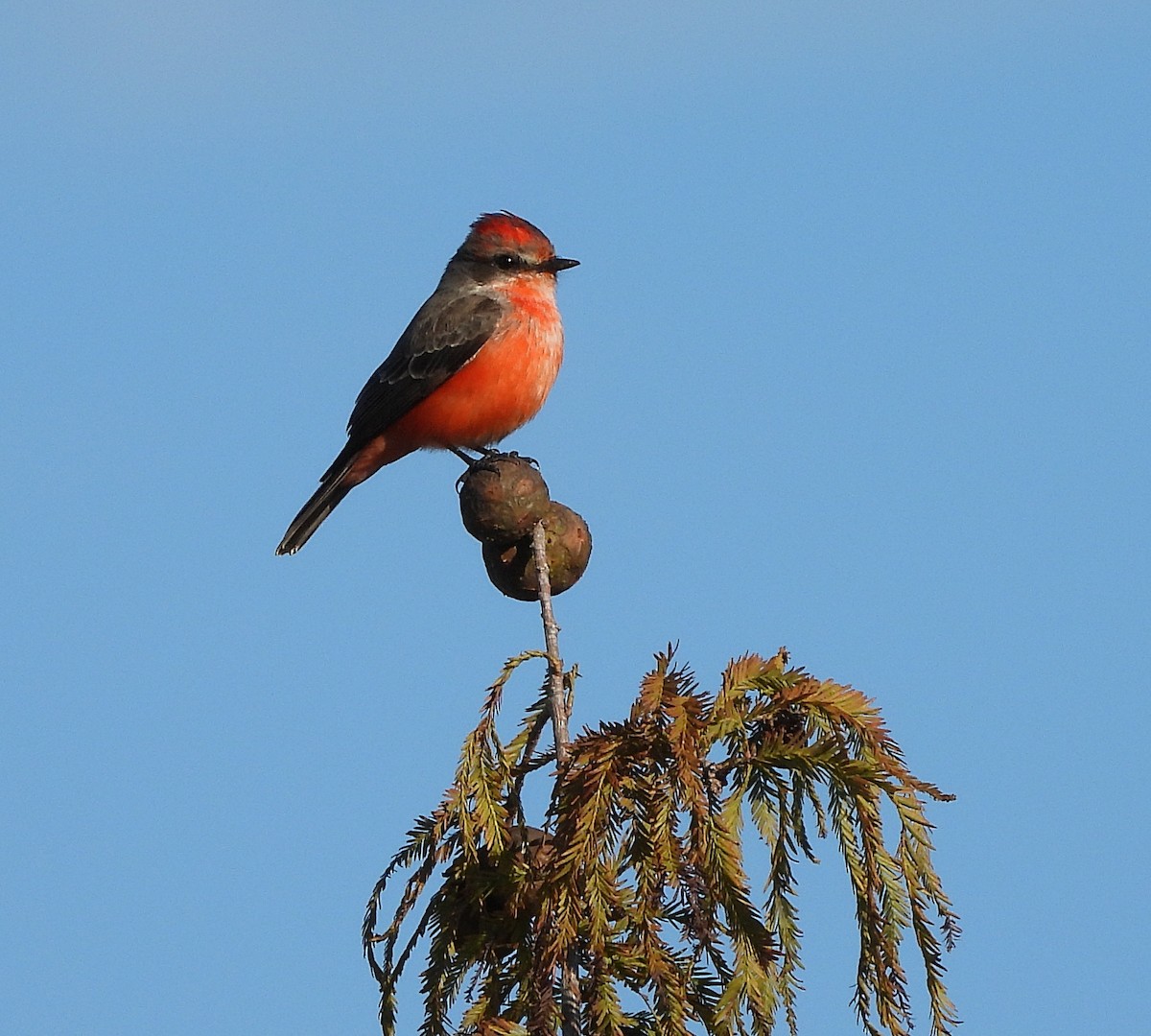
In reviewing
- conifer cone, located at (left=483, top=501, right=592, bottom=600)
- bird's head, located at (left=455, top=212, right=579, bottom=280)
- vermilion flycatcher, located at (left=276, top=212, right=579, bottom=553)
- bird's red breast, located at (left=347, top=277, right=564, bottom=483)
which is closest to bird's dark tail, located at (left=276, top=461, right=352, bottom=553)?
vermilion flycatcher, located at (left=276, top=212, right=579, bottom=553)

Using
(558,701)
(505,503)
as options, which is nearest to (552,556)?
(505,503)

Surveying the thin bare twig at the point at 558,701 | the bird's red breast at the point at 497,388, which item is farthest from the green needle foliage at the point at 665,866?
the bird's red breast at the point at 497,388

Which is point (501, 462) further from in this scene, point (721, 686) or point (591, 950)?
point (591, 950)

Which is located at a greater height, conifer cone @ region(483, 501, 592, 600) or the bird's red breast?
the bird's red breast

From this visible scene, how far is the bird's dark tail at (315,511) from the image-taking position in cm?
866

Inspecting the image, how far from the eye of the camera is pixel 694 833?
3043 millimetres

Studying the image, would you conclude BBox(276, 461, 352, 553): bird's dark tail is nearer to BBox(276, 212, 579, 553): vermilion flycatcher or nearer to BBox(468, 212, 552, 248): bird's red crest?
BBox(276, 212, 579, 553): vermilion flycatcher

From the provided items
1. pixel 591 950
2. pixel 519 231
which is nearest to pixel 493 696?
pixel 591 950

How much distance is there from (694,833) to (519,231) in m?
6.28

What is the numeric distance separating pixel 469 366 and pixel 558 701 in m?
4.97

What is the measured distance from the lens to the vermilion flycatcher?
27.2 feet

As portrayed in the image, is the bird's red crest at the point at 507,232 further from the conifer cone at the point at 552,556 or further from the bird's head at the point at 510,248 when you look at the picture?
the conifer cone at the point at 552,556

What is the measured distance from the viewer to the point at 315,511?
8703mm

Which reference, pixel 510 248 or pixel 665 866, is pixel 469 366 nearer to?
pixel 510 248
